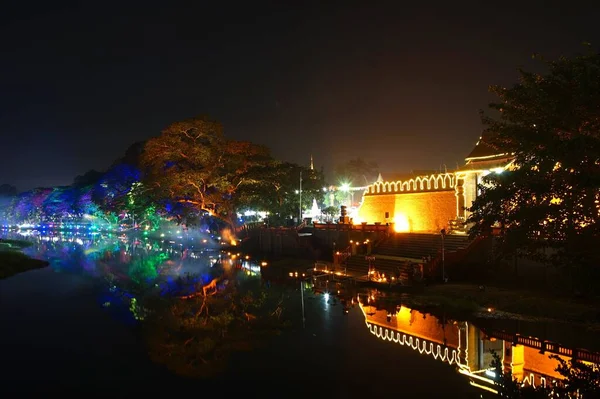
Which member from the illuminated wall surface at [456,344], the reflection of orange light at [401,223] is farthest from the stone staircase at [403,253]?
the illuminated wall surface at [456,344]

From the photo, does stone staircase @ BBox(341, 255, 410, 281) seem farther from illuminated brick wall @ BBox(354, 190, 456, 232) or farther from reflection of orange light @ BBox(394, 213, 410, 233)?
illuminated brick wall @ BBox(354, 190, 456, 232)

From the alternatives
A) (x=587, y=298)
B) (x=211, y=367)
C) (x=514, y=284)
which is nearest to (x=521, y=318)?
(x=587, y=298)

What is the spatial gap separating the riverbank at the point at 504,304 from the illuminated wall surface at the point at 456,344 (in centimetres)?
141

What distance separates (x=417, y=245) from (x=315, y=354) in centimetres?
1540

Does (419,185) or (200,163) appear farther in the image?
(200,163)

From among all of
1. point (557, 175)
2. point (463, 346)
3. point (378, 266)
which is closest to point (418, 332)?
point (463, 346)

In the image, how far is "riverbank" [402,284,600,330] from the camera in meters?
18.4

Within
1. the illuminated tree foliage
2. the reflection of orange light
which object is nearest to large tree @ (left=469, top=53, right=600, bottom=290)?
the reflection of orange light

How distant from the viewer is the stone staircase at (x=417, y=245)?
2772 cm

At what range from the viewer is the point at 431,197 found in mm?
34938

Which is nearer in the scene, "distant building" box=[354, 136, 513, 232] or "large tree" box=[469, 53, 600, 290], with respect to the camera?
"large tree" box=[469, 53, 600, 290]

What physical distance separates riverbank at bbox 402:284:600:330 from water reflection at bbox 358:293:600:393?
1.34 m

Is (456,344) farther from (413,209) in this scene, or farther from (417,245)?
(413,209)

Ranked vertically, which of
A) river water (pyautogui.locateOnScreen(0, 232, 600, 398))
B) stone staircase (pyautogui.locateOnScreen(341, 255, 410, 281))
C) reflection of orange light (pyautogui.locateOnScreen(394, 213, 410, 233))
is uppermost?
reflection of orange light (pyautogui.locateOnScreen(394, 213, 410, 233))
